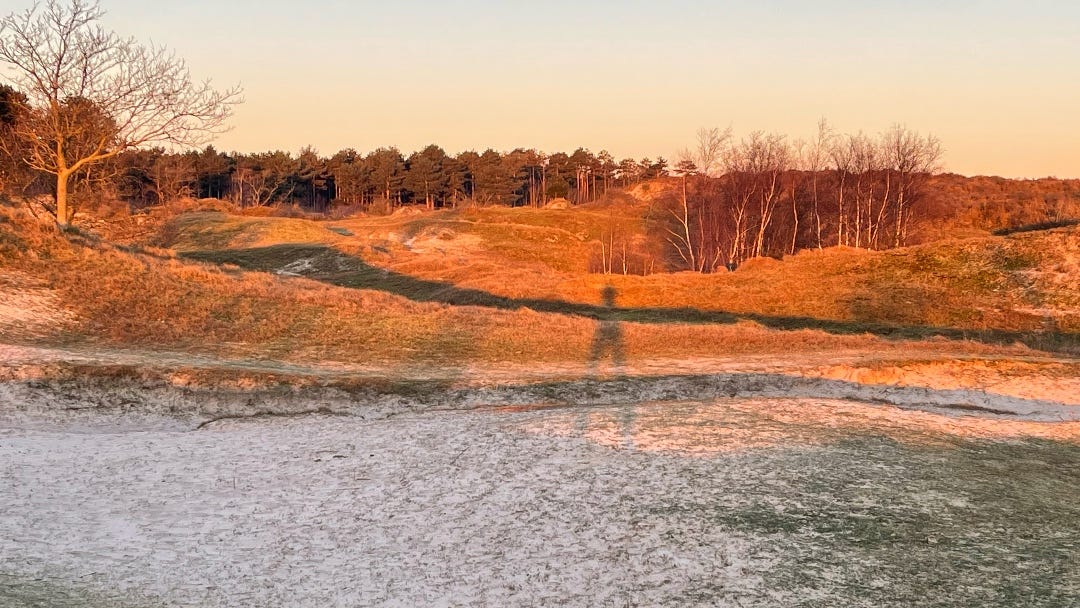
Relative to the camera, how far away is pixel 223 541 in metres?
10.6

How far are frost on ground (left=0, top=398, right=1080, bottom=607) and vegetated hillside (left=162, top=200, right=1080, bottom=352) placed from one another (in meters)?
28.4

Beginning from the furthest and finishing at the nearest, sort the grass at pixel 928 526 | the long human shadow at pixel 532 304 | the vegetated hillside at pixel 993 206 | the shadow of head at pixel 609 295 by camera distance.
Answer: the vegetated hillside at pixel 993 206 < the shadow of head at pixel 609 295 < the long human shadow at pixel 532 304 < the grass at pixel 928 526

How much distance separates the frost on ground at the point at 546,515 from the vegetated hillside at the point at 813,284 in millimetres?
28396

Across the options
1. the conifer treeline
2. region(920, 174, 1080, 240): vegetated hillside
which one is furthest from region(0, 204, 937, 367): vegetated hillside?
the conifer treeline

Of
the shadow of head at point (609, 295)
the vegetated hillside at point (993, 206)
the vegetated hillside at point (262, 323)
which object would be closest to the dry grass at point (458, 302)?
the vegetated hillside at point (262, 323)

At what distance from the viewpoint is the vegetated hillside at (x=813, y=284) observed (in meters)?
43.2

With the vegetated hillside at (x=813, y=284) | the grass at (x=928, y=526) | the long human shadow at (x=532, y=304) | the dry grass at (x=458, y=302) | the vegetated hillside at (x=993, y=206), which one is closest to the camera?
the grass at (x=928, y=526)

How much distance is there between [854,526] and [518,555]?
15.4 feet

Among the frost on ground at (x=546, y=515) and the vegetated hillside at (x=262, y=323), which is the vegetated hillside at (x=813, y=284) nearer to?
the vegetated hillside at (x=262, y=323)

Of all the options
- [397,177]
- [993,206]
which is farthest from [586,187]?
[993,206]

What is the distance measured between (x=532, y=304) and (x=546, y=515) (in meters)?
41.0

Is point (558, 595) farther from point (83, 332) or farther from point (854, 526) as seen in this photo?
point (83, 332)

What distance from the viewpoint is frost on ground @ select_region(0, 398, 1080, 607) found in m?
9.00

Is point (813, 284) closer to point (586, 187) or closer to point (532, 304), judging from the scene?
point (532, 304)
